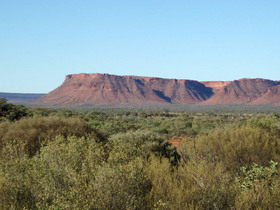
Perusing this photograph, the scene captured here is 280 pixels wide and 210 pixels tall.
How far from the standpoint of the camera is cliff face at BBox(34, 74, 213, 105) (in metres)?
145

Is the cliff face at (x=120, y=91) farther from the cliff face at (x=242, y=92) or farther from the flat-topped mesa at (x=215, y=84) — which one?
the flat-topped mesa at (x=215, y=84)

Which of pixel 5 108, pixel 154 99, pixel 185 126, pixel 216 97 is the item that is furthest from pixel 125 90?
pixel 5 108

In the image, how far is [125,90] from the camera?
155 metres

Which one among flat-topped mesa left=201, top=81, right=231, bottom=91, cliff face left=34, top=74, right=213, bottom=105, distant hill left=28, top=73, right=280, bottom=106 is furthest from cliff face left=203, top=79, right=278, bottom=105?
flat-topped mesa left=201, top=81, right=231, bottom=91

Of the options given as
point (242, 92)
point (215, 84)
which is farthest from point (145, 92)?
Answer: point (215, 84)

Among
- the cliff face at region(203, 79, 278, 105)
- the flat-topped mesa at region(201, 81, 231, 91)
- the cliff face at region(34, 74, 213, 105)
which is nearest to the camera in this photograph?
the cliff face at region(34, 74, 213, 105)

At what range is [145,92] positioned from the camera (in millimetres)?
160250

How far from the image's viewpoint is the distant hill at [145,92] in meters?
144

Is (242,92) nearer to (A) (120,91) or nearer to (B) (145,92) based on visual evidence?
(B) (145,92)

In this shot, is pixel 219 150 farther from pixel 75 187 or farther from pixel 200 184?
pixel 75 187

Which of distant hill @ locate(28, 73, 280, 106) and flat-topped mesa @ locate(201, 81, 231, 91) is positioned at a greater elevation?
flat-topped mesa @ locate(201, 81, 231, 91)

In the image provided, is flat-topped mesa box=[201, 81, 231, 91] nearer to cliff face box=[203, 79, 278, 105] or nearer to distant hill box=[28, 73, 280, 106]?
distant hill box=[28, 73, 280, 106]

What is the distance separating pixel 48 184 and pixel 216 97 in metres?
160

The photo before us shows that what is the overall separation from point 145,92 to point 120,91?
14.8 metres
